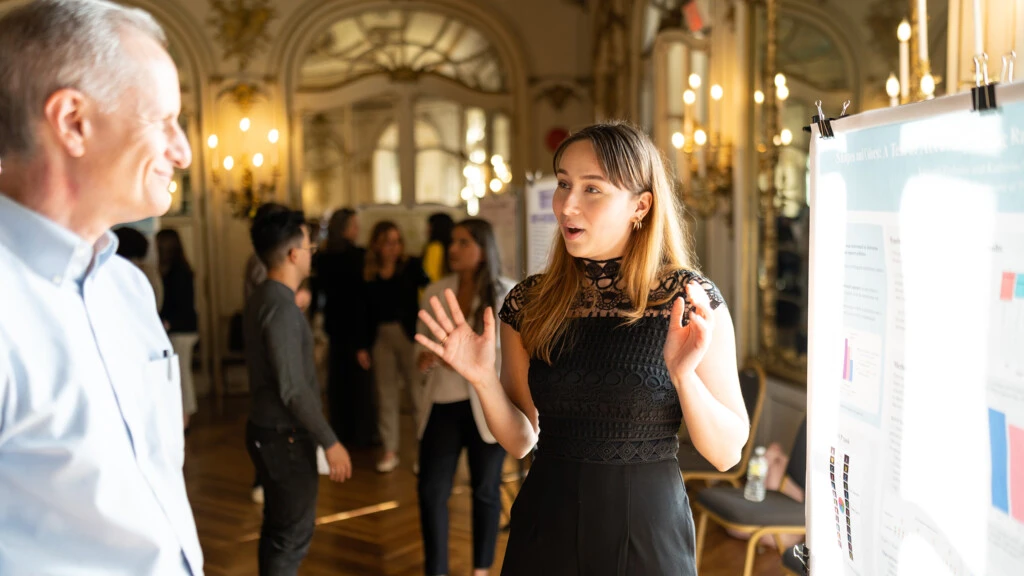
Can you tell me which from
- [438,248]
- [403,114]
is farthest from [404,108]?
[438,248]

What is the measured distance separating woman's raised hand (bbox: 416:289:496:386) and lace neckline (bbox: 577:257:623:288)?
264 mm

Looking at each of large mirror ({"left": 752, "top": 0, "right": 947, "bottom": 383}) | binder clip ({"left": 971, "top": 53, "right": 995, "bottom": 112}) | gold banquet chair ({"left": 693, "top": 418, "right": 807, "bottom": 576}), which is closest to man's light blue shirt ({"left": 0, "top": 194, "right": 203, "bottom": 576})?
binder clip ({"left": 971, "top": 53, "right": 995, "bottom": 112})

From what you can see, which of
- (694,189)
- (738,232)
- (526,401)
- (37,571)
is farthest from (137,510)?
(694,189)

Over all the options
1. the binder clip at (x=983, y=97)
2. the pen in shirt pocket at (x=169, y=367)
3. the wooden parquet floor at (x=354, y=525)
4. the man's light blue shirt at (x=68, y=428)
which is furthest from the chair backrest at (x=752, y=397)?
the man's light blue shirt at (x=68, y=428)

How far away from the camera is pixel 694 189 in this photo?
5.46 meters

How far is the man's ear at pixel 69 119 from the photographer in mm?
1092

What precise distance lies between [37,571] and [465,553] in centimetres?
315

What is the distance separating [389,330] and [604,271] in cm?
392

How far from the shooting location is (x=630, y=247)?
1.95 metres

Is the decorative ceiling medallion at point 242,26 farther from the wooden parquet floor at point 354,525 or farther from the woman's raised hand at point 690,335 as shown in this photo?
the woman's raised hand at point 690,335

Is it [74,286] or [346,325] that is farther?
[346,325]

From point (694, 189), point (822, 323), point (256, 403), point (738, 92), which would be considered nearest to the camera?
point (822, 323)

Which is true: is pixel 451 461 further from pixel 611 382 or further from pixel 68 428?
pixel 68 428

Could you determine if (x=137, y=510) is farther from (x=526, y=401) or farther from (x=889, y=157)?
(x=889, y=157)
